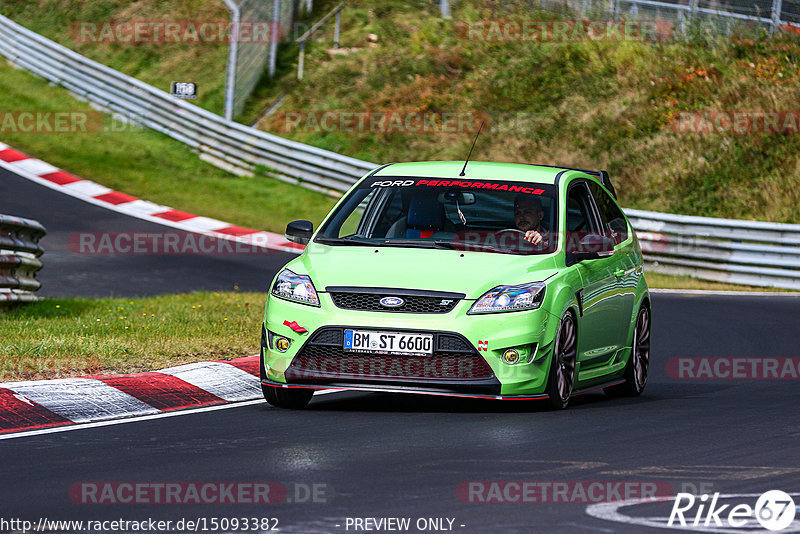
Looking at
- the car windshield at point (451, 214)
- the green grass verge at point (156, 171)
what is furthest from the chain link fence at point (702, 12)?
the car windshield at point (451, 214)

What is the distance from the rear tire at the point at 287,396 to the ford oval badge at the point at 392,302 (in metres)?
0.86

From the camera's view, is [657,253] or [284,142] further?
[284,142]

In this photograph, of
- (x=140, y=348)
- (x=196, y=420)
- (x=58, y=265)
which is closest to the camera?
(x=196, y=420)

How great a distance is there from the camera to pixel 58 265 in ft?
60.1

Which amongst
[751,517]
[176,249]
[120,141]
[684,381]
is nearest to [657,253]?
[176,249]

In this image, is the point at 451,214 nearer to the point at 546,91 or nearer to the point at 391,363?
the point at 391,363

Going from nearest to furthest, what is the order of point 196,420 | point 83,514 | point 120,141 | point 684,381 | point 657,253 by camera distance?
1. point 83,514
2. point 196,420
3. point 684,381
4. point 657,253
5. point 120,141

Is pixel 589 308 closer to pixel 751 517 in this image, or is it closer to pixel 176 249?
pixel 751 517

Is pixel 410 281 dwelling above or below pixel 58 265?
above

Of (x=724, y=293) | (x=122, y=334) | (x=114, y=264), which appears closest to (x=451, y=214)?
(x=122, y=334)

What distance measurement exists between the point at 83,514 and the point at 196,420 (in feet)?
8.94

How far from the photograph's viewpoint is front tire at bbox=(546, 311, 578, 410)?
29.3 ft

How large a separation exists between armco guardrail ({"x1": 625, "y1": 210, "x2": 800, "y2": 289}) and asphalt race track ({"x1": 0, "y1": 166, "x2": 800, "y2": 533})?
10.2 meters

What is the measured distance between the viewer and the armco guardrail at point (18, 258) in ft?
42.0
